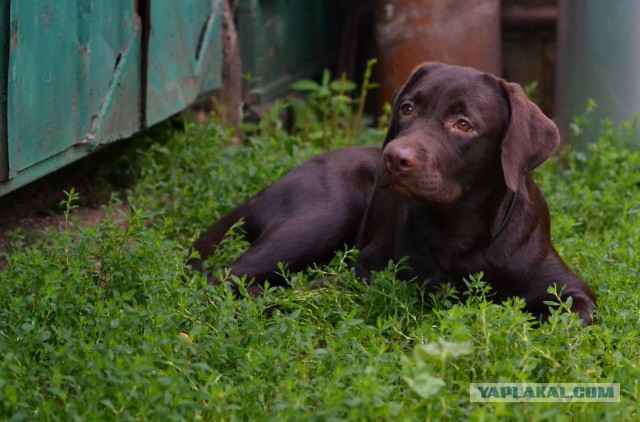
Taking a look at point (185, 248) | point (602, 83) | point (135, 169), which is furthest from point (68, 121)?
point (602, 83)

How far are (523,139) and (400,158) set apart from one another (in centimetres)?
53

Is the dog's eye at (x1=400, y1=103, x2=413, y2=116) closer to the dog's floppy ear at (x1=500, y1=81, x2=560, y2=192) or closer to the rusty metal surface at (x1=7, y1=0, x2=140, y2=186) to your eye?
the dog's floppy ear at (x1=500, y1=81, x2=560, y2=192)

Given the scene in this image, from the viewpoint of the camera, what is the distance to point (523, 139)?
397 centimetres

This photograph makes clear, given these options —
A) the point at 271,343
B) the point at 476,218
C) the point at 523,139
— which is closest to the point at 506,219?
the point at 476,218

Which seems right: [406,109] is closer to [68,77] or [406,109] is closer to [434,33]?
[68,77]

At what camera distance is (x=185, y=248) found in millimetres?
5238

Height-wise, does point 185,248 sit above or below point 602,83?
below

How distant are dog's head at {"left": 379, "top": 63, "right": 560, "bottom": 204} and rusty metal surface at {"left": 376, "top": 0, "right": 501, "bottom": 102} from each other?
11.3ft

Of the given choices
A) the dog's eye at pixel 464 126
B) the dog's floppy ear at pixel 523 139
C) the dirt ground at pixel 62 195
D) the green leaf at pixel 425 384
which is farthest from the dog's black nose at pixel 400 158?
the dirt ground at pixel 62 195

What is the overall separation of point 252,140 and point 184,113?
1.93 feet

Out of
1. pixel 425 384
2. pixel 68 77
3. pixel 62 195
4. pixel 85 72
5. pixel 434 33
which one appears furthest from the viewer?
pixel 434 33

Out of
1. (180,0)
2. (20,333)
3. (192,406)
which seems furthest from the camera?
(180,0)

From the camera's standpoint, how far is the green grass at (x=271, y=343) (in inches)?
117

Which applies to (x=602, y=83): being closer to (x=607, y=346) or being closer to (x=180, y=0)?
(x=180, y=0)
